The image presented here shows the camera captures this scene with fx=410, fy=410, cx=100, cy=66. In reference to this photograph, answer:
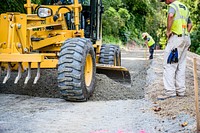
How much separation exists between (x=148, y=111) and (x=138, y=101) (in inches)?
44.5

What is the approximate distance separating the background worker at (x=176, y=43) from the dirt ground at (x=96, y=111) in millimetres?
288

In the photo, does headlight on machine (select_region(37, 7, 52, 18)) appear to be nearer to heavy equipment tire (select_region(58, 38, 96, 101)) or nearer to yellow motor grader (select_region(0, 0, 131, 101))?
yellow motor grader (select_region(0, 0, 131, 101))

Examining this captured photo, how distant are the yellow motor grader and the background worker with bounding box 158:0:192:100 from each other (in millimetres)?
1646

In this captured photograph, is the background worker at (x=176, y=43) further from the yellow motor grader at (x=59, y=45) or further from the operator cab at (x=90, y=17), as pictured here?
the operator cab at (x=90, y=17)

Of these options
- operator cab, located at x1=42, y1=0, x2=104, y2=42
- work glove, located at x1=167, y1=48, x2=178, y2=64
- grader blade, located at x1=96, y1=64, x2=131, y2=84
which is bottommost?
grader blade, located at x1=96, y1=64, x2=131, y2=84

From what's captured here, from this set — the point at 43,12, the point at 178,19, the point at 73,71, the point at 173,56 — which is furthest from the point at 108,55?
the point at 178,19

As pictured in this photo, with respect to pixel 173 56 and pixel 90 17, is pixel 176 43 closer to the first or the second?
pixel 173 56

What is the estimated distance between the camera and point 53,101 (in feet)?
26.9

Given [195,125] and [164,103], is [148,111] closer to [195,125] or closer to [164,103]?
[164,103]

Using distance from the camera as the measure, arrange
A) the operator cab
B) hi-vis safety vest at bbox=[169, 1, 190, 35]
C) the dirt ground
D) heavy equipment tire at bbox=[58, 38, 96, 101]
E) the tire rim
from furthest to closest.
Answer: the operator cab
the tire rim
heavy equipment tire at bbox=[58, 38, 96, 101]
hi-vis safety vest at bbox=[169, 1, 190, 35]
the dirt ground

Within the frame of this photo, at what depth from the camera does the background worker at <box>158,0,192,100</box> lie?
768cm

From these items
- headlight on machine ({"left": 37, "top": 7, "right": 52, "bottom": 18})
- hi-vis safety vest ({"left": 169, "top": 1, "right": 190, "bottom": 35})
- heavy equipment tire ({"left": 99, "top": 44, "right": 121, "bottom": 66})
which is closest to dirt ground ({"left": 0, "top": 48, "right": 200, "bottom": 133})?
hi-vis safety vest ({"left": 169, "top": 1, "right": 190, "bottom": 35})

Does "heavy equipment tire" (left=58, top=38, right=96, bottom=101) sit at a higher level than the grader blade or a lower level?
higher

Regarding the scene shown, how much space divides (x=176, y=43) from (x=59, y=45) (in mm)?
2746
